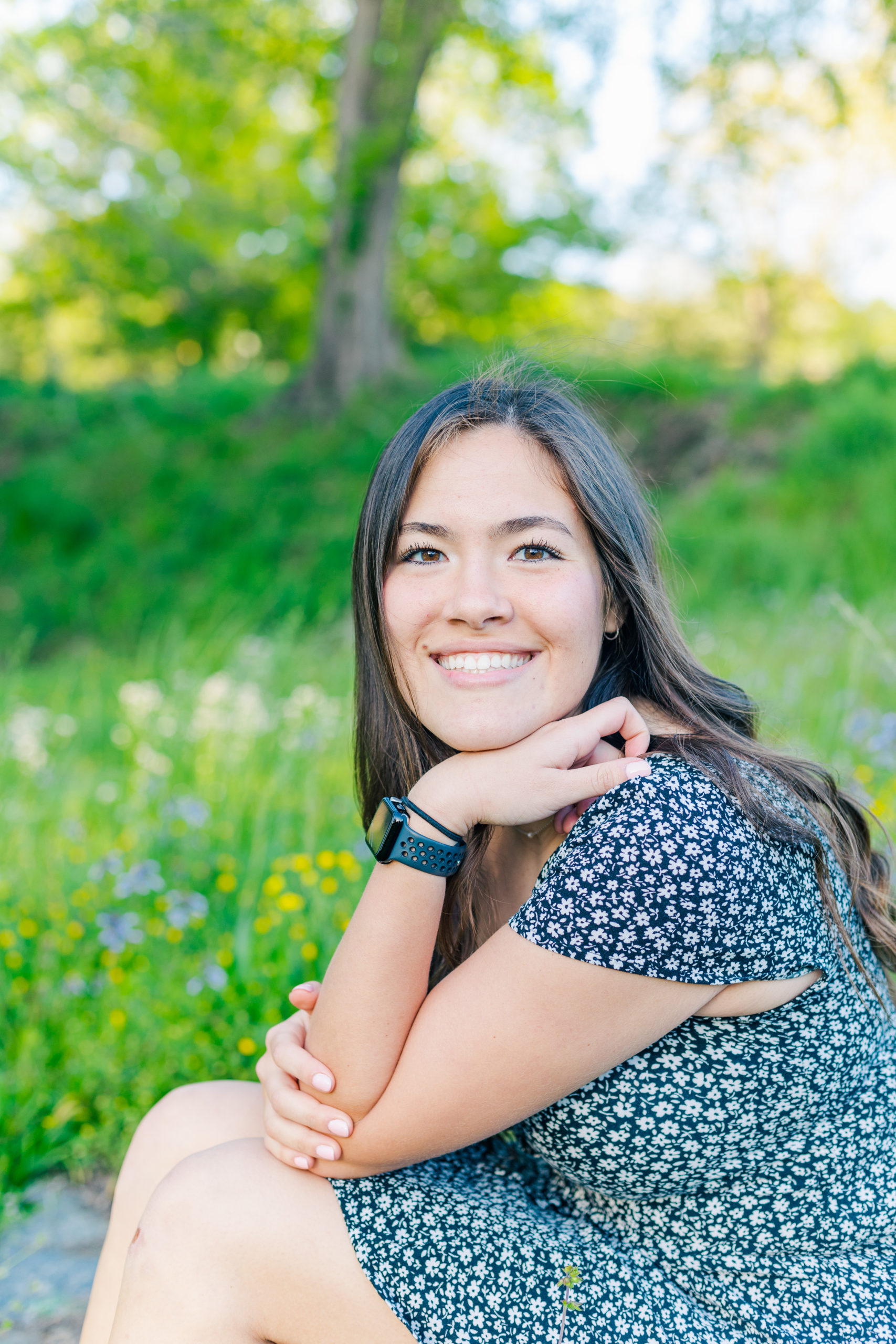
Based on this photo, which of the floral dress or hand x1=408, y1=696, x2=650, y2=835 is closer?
the floral dress

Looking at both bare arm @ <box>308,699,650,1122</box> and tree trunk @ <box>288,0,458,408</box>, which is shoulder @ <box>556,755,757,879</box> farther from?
tree trunk @ <box>288,0,458,408</box>

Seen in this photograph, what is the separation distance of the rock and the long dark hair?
1039 mm

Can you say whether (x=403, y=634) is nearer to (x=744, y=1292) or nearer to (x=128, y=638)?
(x=744, y=1292)

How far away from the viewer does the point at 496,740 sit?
59.2 inches

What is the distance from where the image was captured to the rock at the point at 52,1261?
192 centimetres

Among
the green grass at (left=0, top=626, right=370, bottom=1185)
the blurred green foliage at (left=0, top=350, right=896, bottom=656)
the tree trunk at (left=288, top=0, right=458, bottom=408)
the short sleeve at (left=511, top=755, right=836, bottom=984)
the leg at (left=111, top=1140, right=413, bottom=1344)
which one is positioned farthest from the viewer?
the tree trunk at (left=288, top=0, right=458, bottom=408)

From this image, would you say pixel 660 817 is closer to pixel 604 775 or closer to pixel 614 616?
pixel 604 775

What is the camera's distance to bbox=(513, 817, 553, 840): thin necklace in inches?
62.9

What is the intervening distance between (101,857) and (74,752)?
A: 6.01 ft

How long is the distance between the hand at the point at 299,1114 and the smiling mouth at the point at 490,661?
0.60 meters

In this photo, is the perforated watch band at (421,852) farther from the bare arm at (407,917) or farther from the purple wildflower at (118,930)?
the purple wildflower at (118,930)

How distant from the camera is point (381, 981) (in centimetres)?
137

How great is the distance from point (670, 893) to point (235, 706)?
307cm

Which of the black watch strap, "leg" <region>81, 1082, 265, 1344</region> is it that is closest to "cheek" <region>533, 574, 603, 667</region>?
the black watch strap
